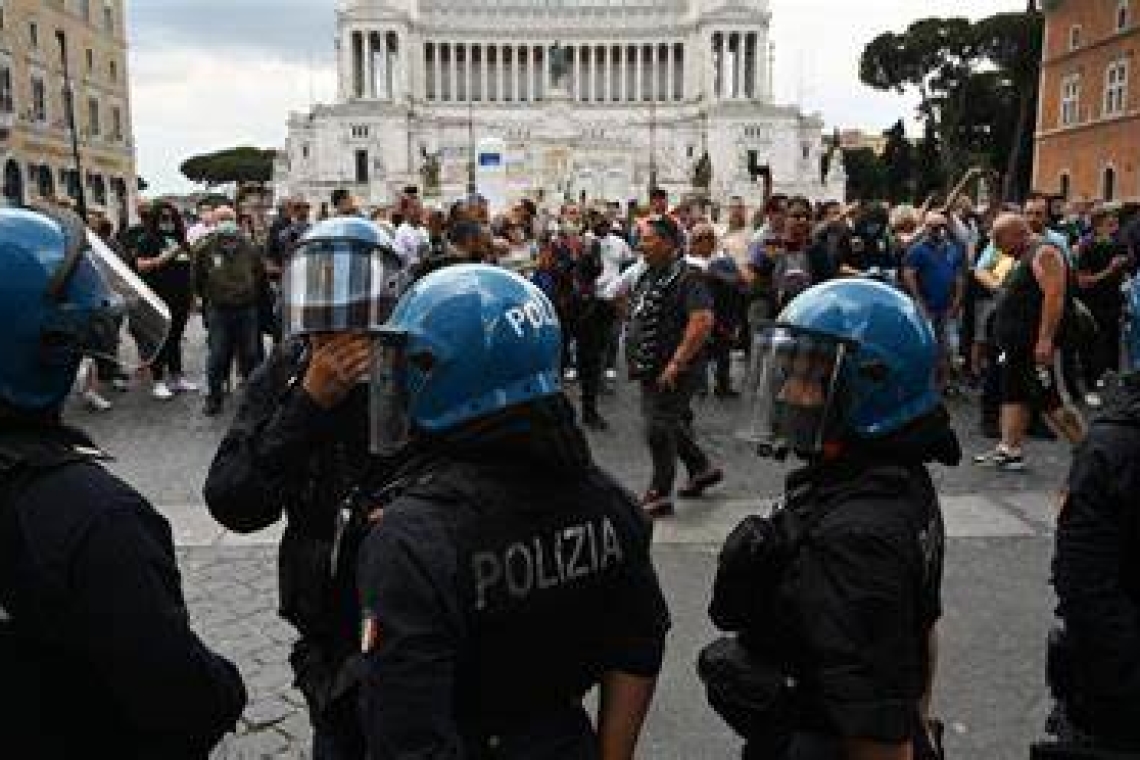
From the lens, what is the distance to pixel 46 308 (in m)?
1.69

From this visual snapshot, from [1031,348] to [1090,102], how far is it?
132 ft

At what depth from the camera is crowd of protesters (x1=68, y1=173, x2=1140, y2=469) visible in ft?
30.8

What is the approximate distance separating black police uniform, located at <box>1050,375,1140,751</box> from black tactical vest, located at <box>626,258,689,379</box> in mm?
4272

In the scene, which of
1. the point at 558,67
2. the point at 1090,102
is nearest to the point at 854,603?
the point at 1090,102

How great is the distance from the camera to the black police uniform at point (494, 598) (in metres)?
1.63

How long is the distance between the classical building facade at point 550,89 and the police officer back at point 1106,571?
74.6 metres

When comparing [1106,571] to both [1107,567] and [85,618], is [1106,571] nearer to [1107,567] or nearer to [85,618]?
[1107,567]

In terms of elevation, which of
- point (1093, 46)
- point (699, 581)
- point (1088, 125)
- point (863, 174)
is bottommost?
point (699, 581)

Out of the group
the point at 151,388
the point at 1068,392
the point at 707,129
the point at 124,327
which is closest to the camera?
the point at 124,327

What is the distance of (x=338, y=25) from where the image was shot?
3440 inches

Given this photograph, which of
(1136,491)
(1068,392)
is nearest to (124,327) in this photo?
(1136,491)

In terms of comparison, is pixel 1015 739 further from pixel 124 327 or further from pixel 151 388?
pixel 151 388

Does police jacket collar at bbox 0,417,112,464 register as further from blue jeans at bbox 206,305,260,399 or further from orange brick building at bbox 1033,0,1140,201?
orange brick building at bbox 1033,0,1140,201

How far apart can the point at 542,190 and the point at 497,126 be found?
89.2 feet
